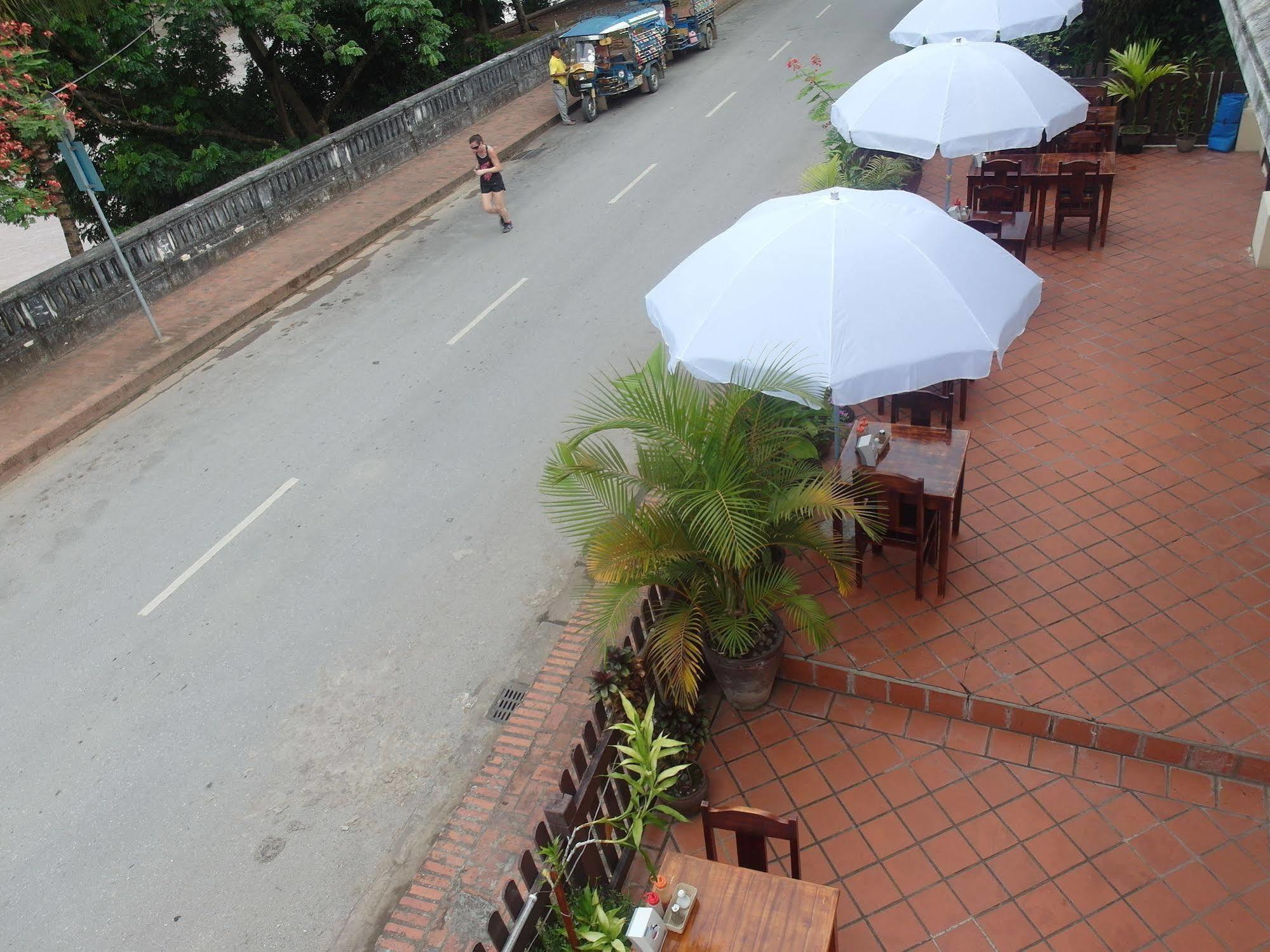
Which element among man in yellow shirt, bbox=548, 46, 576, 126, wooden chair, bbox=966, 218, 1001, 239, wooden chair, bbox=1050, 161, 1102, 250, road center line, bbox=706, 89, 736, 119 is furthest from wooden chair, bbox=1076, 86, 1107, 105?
man in yellow shirt, bbox=548, 46, 576, 126

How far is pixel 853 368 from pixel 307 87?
2157cm

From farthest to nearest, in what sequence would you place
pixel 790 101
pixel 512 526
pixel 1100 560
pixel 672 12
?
pixel 672 12
pixel 790 101
pixel 512 526
pixel 1100 560

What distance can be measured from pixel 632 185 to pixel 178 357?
7.21 meters

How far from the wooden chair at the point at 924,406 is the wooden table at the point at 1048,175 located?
436 centimetres

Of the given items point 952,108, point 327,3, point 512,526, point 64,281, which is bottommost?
point 512,526

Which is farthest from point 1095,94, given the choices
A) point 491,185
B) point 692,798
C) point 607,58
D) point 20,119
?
point 20,119

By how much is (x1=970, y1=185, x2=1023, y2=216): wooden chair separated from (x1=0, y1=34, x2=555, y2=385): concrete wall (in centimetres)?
1071

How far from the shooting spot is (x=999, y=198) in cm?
942

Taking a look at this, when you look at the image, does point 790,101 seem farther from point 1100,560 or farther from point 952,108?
point 1100,560

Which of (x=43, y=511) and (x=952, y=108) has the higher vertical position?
(x=952, y=108)

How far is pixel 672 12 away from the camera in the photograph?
2200cm

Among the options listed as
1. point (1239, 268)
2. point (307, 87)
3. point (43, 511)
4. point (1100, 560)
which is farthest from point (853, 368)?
point (307, 87)

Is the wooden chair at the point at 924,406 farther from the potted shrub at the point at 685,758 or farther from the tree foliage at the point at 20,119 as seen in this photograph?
the tree foliage at the point at 20,119

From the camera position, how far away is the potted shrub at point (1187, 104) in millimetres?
11758
